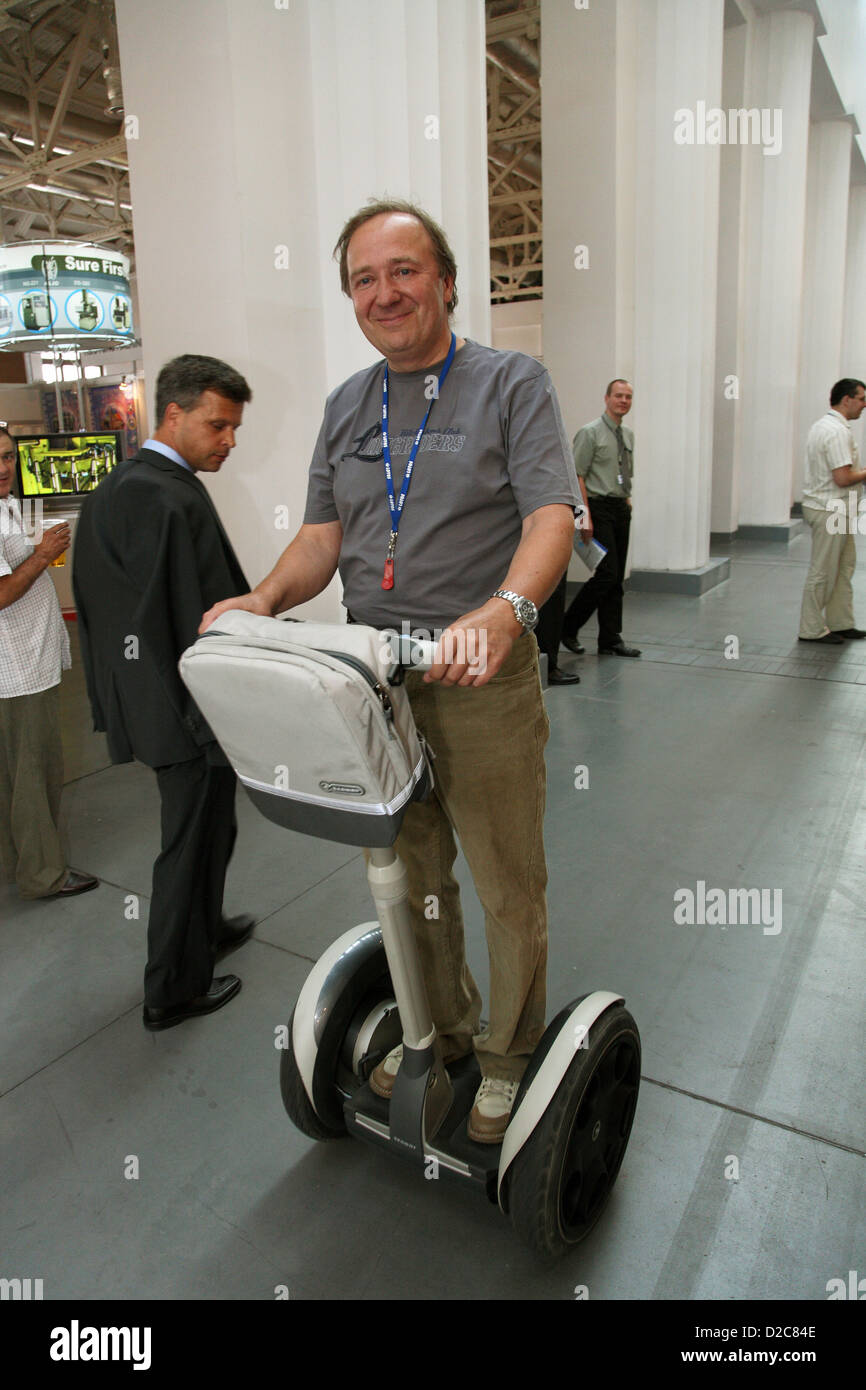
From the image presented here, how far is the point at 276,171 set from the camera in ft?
14.0

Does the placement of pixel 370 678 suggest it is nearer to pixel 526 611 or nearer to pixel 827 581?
pixel 526 611

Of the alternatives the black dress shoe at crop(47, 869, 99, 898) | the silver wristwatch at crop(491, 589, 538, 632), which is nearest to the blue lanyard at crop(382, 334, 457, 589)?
the silver wristwatch at crop(491, 589, 538, 632)

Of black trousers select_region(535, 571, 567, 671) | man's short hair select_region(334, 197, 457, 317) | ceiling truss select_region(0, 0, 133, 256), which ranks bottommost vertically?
black trousers select_region(535, 571, 567, 671)

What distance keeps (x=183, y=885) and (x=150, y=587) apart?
89cm

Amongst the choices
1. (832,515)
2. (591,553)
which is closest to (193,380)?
(591,553)

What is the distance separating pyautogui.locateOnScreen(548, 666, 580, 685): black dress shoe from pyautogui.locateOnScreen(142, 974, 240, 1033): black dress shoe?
3717 mm

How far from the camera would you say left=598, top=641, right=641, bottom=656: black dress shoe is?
6871 mm

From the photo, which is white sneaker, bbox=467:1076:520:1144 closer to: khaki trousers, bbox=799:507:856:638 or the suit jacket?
the suit jacket

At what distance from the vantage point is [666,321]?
29.3 ft

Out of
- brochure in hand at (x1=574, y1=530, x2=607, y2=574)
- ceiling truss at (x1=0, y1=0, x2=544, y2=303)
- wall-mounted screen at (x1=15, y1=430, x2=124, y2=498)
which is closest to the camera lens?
brochure in hand at (x1=574, y1=530, x2=607, y2=574)

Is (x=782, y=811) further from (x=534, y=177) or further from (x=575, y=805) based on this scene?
(x=534, y=177)

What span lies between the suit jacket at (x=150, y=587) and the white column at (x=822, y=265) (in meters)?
16.5

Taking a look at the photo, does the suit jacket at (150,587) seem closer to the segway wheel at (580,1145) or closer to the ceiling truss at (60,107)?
the segway wheel at (580,1145)

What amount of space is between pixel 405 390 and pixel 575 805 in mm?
2748
